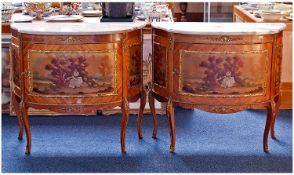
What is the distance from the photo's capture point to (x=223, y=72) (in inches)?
141

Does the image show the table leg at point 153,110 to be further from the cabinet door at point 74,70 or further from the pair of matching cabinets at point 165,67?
the cabinet door at point 74,70

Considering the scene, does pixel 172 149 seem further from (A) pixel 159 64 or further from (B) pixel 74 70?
(B) pixel 74 70

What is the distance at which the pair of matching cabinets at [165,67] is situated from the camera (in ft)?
11.6

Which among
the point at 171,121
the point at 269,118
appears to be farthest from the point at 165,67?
the point at 269,118

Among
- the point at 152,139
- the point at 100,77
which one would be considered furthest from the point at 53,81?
the point at 152,139

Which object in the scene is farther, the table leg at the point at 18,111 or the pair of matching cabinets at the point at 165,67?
the table leg at the point at 18,111

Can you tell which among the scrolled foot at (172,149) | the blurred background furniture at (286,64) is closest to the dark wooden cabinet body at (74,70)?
the scrolled foot at (172,149)

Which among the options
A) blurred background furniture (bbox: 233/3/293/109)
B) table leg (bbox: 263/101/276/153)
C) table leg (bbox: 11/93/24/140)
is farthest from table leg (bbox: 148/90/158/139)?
blurred background furniture (bbox: 233/3/293/109)

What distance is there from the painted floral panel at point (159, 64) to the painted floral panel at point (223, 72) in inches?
6.5

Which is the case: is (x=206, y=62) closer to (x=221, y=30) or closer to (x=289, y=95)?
(x=221, y=30)

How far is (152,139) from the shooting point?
165 inches

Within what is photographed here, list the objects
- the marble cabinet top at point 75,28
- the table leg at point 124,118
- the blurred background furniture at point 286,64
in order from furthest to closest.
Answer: the blurred background furniture at point 286,64
the table leg at point 124,118
the marble cabinet top at point 75,28

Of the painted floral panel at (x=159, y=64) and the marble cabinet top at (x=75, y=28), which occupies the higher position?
the marble cabinet top at (x=75, y=28)

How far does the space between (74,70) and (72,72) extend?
19 mm
